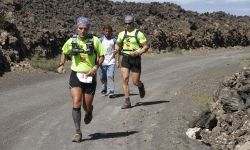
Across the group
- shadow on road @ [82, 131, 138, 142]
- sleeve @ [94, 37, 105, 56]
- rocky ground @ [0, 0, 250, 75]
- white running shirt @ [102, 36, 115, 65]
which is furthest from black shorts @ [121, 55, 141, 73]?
rocky ground @ [0, 0, 250, 75]

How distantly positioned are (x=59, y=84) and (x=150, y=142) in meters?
9.68

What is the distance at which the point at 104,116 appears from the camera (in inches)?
486

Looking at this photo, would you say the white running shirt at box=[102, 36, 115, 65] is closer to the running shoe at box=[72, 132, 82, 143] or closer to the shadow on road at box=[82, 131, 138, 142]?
the shadow on road at box=[82, 131, 138, 142]

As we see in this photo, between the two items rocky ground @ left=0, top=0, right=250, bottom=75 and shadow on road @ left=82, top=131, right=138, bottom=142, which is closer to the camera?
shadow on road @ left=82, top=131, right=138, bottom=142

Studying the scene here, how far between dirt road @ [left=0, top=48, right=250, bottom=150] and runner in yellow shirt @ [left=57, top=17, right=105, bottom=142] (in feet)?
2.25

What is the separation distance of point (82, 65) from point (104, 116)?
2.87 meters

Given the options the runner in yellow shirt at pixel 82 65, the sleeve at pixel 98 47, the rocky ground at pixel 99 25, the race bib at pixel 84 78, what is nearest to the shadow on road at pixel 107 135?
the runner in yellow shirt at pixel 82 65

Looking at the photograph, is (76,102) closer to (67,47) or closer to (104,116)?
(67,47)

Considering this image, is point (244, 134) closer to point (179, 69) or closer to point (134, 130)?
point (134, 130)

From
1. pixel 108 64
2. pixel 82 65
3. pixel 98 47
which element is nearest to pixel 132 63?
pixel 108 64

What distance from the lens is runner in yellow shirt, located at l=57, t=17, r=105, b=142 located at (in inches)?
378

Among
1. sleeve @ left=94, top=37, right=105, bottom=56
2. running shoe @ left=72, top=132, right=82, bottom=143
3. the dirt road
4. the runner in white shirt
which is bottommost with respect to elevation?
the dirt road

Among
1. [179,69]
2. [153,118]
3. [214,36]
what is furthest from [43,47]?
[214,36]

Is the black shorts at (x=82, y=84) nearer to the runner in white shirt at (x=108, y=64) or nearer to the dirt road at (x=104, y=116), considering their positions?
the dirt road at (x=104, y=116)
